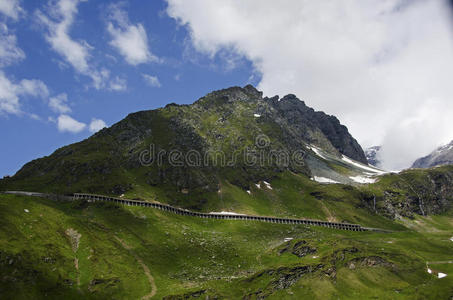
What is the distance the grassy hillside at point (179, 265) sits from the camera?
135m

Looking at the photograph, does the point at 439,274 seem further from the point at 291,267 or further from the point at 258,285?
the point at 258,285

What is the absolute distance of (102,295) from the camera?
136 m

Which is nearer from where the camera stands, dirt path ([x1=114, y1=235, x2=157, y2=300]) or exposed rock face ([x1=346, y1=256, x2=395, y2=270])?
dirt path ([x1=114, y1=235, x2=157, y2=300])

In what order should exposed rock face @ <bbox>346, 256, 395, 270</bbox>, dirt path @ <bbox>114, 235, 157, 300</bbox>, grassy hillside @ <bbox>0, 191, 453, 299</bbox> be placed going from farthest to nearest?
exposed rock face @ <bbox>346, 256, 395, 270</bbox> → dirt path @ <bbox>114, 235, 157, 300</bbox> → grassy hillside @ <bbox>0, 191, 453, 299</bbox>

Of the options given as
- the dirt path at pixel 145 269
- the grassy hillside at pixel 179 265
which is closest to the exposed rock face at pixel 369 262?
the grassy hillside at pixel 179 265

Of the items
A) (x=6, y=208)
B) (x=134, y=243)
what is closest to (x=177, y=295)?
(x=134, y=243)

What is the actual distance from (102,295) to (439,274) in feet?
447

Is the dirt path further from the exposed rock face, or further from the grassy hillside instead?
the exposed rock face

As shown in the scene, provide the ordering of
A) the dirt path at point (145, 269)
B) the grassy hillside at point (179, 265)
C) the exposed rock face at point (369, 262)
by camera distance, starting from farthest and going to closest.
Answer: the exposed rock face at point (369, 262) → the dirt path at point (145, 269) → the grassy hillside at point (179, 265)

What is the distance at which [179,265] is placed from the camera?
6752 inches

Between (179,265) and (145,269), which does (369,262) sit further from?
(145,269)

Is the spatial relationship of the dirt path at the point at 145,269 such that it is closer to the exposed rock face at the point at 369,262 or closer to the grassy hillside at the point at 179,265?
the grassy hillside at the point at 179,265

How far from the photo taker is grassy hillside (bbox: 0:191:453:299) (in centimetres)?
13490

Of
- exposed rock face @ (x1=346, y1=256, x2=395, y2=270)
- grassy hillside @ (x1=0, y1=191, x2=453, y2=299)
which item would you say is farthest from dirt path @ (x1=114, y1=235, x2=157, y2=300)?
exposed rock face @ (x1=346, y1=256, x2=395, y2=270)
